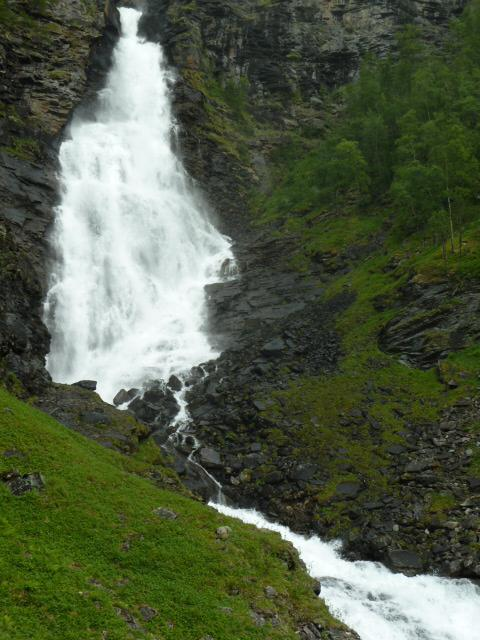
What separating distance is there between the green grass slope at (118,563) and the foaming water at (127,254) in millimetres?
14339

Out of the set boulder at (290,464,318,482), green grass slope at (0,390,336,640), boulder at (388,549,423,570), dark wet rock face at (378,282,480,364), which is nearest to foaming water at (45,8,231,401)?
boulder at (290,464,318,482)

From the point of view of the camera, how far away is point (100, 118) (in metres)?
49.4

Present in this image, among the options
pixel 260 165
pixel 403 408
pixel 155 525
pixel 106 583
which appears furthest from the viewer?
pixel 260 165

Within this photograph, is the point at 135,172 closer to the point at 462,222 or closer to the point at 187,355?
the point at 187,355

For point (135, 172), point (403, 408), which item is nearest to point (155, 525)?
point (403, 408)

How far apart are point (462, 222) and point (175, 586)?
2911cm

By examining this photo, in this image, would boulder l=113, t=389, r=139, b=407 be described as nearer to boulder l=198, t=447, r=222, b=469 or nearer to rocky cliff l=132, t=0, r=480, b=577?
rocky cliff l=132, t=0, r=480, b=577

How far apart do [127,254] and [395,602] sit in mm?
29091

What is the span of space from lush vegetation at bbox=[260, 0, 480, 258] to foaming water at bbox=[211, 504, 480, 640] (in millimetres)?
19606

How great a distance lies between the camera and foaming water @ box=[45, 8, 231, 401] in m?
29.7

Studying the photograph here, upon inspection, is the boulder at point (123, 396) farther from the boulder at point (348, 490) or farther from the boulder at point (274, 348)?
the boulder at point (348, 490)

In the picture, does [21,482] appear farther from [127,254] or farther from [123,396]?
[127,254]

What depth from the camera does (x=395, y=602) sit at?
1431 cm

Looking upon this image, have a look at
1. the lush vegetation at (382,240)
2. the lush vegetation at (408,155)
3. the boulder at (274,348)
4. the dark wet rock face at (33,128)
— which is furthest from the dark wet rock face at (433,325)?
the dark wet rock face at (33,128)
